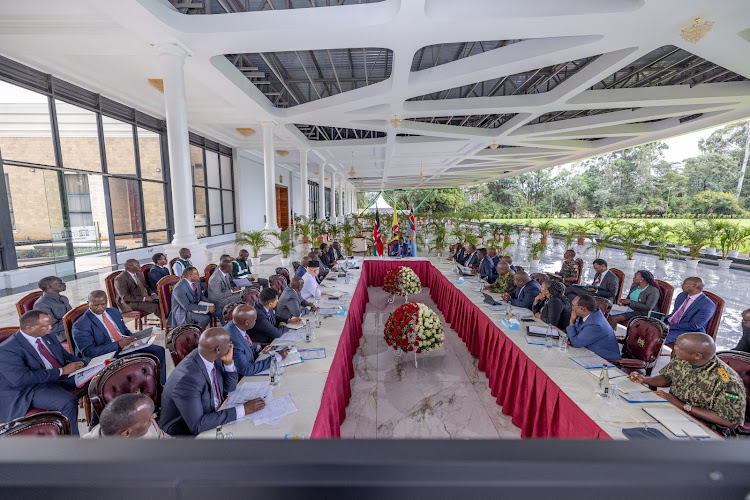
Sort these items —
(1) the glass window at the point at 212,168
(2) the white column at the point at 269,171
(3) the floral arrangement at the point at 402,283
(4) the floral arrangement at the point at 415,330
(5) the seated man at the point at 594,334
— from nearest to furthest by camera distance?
1. (5) the seated man at the point at 594,334
2. (4) the floral arrangement at the point at 415,330
3. (3) the floral arrangement at the point at 402,283
4. (2) the white column at the point at 269,171
5. (1) the glass window at the point at 212,168

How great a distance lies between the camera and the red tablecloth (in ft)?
8.23

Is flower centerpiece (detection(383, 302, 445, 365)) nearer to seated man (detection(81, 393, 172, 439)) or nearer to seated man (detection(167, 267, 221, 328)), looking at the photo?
seated man (detection(167, 267, 221, 328))

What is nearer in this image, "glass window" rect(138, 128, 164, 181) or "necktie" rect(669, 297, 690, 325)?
"necktie" rect(669, 297, 690, 325)

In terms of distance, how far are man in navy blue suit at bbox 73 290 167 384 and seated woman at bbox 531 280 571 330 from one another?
4299mm

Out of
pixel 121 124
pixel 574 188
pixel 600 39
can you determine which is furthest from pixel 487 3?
pixel 574 188

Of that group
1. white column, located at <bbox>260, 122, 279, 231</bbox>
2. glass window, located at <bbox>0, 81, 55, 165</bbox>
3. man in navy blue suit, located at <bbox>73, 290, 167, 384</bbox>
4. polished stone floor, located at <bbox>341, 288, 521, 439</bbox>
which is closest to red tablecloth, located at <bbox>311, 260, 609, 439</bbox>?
polished stone floor, located at <bbox>341, 288, 521, 439</bbox>

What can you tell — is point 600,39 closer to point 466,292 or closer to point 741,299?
point 466,292

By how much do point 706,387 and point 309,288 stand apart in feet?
14.4

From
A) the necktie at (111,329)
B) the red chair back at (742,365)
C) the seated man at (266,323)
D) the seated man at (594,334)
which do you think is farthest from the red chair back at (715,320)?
the necktie at (111,329)

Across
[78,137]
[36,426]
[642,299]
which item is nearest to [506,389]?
[642,299]

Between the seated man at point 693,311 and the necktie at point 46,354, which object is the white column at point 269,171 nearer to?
the necktie at point 46,354

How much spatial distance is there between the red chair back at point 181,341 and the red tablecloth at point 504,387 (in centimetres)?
134

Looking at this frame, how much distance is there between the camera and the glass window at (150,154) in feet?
32.2

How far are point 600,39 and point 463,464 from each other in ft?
22.9
